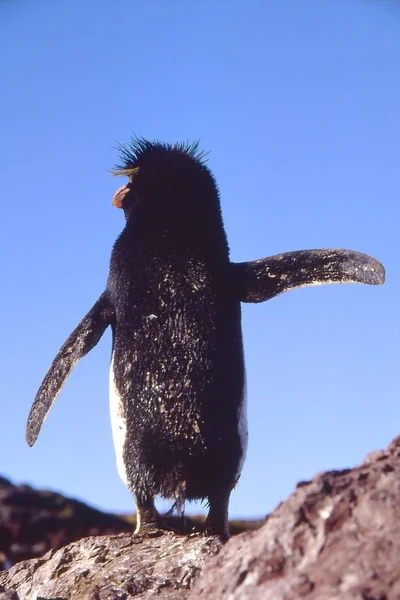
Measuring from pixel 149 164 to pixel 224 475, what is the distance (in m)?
2.50

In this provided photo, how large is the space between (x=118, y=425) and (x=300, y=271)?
172cm

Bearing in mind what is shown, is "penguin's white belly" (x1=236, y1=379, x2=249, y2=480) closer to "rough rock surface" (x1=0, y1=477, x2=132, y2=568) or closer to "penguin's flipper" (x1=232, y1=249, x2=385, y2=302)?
"penguin's flipper" (x1=232, y1=249, x2=385, y2=302)

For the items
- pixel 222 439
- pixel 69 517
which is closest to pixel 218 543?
pixel 69 517

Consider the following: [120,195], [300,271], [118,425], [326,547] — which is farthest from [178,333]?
[326,547]

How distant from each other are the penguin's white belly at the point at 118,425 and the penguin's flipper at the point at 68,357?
19.9 inches

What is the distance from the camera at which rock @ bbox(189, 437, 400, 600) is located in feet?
5.16

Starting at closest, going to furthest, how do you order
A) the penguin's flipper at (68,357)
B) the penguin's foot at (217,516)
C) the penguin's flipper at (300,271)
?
the penguin's foot at (217,516)
the penguin's flipper at (300,271)
the penguin's flipper at (68,357)

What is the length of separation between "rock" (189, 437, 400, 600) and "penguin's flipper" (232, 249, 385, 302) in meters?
3.04

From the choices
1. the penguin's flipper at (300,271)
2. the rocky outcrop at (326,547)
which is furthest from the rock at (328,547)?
the penguin's flipper at (300,271)

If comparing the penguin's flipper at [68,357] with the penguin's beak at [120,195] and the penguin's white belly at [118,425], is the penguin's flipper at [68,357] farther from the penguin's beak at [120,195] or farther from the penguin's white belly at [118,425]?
the penguin's beak at [120,195]

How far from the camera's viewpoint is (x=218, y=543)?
323cm

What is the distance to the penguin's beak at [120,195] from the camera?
557 centimetres

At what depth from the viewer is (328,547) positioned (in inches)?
67.7

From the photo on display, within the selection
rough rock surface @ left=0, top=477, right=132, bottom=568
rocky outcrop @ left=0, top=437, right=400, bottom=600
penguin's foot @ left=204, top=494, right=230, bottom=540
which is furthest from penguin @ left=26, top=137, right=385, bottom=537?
rocky outcrop @ left=0, top=437, right=400, bottom=600
